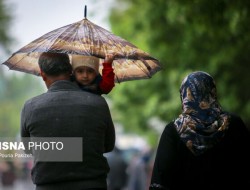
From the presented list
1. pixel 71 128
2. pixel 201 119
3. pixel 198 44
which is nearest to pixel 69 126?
pixel 71 128

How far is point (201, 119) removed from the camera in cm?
596

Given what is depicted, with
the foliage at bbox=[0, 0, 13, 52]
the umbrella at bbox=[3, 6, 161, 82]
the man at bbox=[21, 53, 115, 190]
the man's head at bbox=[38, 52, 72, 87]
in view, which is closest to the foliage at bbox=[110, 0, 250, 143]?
the umbrella at bbox=[3, 6, 161, 82]

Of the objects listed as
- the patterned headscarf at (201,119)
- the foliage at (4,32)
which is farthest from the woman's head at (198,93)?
the foliage at (4,32)

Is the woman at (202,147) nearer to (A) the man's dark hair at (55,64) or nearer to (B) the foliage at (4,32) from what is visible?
(A) the man's dark hair at (55,64)

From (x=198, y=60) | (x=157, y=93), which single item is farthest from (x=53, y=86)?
(x=157, y=93)

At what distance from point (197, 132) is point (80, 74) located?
0.96 metres

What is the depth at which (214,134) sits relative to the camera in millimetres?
5977

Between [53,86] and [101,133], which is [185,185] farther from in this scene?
[53,86]

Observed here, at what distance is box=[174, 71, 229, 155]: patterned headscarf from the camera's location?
5.96 m

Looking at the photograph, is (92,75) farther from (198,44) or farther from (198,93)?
(198,44)

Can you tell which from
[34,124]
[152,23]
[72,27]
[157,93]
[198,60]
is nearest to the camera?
[34,124]

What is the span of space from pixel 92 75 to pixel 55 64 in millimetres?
305

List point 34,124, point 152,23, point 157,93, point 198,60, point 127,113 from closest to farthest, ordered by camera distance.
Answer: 1. point 34,124
2. point 198,60
3. point 152,23
4. point 157,93
5. point 127,113

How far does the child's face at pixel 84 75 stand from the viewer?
627cm
